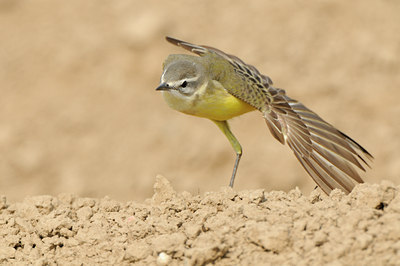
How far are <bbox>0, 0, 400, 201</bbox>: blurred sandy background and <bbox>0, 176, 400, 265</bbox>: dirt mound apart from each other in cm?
943

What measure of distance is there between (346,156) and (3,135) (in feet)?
35.3

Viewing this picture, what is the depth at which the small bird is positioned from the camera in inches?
354

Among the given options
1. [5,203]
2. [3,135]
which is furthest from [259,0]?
[5,203]

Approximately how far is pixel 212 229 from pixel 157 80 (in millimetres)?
12111

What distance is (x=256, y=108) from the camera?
946 centimetres

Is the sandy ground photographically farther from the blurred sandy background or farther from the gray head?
the gray head

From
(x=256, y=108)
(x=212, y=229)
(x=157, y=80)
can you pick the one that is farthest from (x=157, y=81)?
(x=212, y=229)

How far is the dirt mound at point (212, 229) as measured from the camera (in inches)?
214

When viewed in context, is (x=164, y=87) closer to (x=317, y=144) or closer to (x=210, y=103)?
(x=210, y=103)

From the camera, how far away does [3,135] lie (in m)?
17.4

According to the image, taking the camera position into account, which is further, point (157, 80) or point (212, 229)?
point (157, 80)

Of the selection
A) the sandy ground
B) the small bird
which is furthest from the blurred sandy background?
the small bird

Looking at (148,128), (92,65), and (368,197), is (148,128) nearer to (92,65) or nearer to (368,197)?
(92,65)

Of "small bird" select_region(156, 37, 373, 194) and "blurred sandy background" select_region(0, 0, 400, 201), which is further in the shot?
"blurred sandy background" select_region(0, 0, 400, 201)
